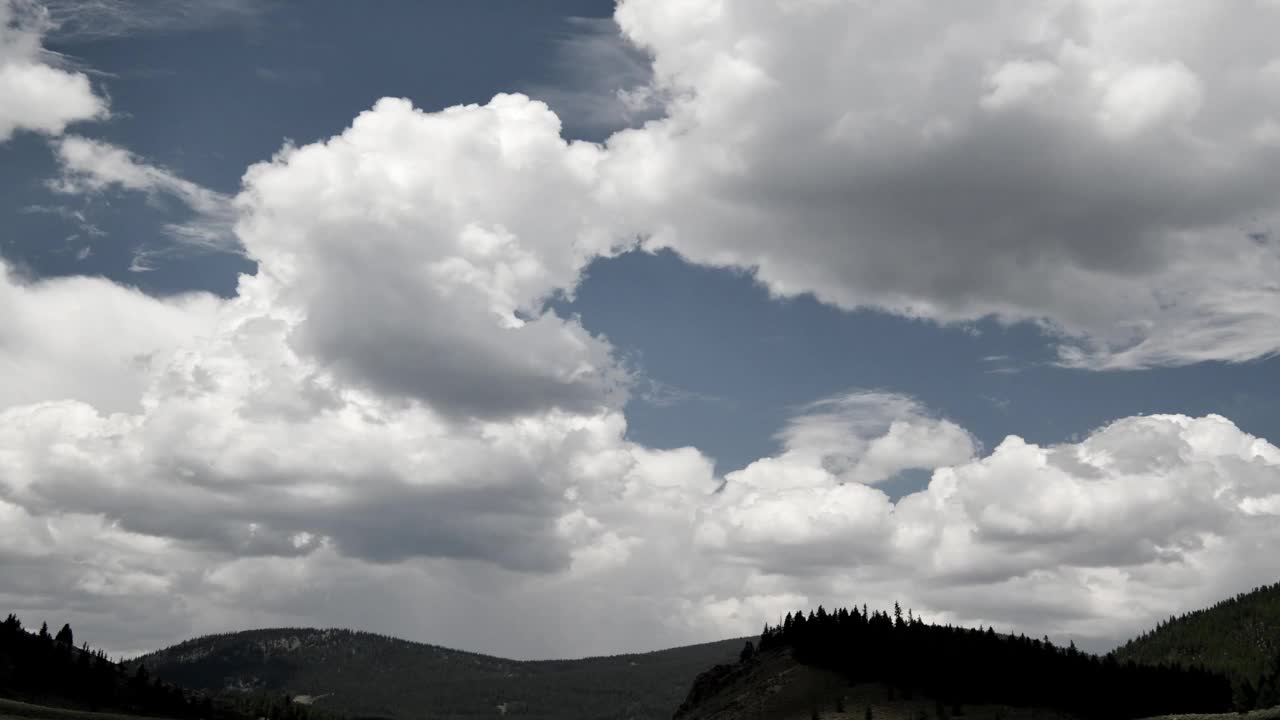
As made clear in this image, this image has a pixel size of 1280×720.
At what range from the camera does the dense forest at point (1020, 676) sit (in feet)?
497


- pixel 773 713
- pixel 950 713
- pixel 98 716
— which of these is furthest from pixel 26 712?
pixel 950 713

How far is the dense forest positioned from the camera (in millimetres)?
151625

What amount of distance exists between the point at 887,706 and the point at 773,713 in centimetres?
2203

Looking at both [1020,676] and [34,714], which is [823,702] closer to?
[1020,676]

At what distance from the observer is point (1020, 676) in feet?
515

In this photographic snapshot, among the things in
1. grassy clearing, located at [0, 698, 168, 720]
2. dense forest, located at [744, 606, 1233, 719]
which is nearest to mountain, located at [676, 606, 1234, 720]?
dense forest, located at [744, 606, 1233, 719]

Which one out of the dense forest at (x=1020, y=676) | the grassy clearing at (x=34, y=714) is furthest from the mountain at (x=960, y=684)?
the grassy clearing at (x=34, y=714)

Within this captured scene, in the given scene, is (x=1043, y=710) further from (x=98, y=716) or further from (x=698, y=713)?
(x=98, y=716)

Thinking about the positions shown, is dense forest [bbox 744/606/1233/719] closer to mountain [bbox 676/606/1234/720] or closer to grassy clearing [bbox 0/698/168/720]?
mountain [bbox 676/606/1234/720]

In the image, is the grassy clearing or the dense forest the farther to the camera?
the dense forest

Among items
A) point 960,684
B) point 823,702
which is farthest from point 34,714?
point 960,684

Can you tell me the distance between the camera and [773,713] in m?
168

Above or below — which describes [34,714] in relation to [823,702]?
below

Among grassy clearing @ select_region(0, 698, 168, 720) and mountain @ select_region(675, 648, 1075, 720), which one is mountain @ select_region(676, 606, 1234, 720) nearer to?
mountain @ select_region(675, 648, 1075, 720)
